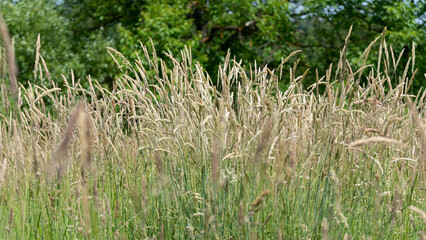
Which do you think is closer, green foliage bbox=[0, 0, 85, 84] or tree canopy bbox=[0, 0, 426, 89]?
tree canopy bbox=[0, 0, 426, 89]

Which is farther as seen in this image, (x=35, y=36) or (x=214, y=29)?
(x=214, y=29)

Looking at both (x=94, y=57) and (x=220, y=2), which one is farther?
(x=94, y=57)

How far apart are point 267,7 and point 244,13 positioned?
720 millimetres

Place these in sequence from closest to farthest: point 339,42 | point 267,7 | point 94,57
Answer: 1. point 267,7
2. point 94,57
3. point 339,42

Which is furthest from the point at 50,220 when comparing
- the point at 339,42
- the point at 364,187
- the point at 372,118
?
the point at 339,42

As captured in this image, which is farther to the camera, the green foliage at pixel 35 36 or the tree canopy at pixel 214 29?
the green foliage at pixel 35 36

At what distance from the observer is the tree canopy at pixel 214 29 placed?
1000 centimetres

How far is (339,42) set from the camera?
1356 cm

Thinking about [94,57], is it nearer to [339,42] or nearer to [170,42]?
[170,42]

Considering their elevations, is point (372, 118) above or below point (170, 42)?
above

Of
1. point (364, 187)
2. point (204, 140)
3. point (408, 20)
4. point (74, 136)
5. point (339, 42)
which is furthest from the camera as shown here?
point (339, 42)

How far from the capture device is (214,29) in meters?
12.0

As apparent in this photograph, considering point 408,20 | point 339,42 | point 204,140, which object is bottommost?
point 339,42

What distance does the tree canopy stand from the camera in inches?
394
